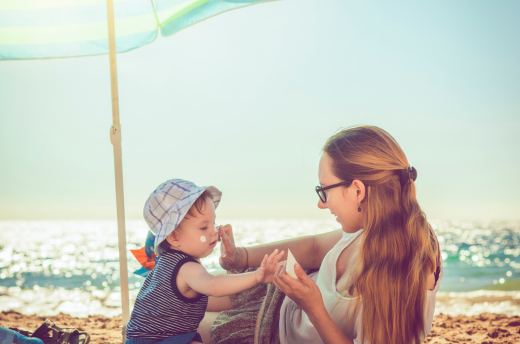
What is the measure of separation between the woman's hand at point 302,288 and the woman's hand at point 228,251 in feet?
2.23

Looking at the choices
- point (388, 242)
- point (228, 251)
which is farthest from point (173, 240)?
point (388, 242)

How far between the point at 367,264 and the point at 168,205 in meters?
1.10

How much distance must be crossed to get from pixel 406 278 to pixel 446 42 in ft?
88.1

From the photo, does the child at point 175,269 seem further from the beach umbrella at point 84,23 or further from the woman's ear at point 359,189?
the beach umbrella at point 84,23

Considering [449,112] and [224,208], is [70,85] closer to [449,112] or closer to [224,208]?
[224,208]

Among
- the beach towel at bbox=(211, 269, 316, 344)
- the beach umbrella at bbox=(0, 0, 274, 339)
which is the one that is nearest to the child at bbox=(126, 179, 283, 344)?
the beach towel at bbox=(211, 269, 316, 344)

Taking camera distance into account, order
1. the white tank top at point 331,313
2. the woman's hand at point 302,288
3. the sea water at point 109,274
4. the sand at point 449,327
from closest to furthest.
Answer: the woman's hand at point 302,288
the white tank top at point 331,313
the sand at point 449,327
the sea water at point 109,274

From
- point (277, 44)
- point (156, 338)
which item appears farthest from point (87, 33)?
point (277, 44)

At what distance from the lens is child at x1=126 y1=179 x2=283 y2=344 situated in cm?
201

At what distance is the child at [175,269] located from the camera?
2.01 m

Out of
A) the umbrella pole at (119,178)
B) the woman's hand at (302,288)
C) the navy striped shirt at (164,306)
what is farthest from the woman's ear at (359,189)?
the umbrella pole at (119,178)

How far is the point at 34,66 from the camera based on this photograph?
30.1 metres

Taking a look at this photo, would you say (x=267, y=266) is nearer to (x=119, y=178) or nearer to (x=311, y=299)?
(x=311, y=299)

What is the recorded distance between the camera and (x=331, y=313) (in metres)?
2.01
